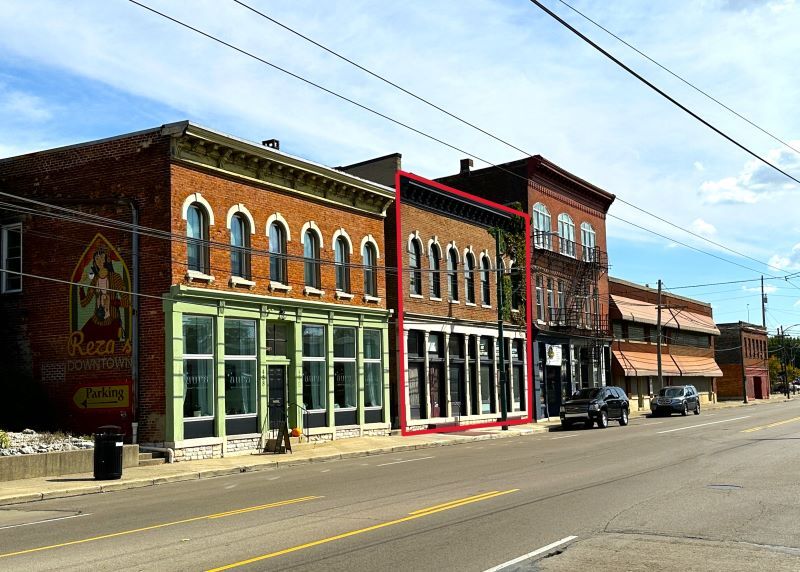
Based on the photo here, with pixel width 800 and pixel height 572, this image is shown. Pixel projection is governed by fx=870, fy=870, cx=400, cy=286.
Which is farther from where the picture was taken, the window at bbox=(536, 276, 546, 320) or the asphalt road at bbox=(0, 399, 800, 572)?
the window at bbox=(536, 276, 546, 320)

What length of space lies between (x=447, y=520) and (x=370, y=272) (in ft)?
67.8

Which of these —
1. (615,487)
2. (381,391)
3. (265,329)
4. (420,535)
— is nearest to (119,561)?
(420,535)

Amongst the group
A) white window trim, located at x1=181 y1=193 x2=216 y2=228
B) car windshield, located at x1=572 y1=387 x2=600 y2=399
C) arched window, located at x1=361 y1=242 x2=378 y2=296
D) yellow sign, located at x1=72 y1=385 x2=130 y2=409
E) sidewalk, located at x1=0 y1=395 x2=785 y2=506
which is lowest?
sidewalk, located at x1=0 y1=395 x2=785 y2=506

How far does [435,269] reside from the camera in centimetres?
3566

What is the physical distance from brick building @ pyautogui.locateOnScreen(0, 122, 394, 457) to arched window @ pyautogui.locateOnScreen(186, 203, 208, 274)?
0.13ft

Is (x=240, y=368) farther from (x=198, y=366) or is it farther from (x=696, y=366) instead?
(x=696, y=366)

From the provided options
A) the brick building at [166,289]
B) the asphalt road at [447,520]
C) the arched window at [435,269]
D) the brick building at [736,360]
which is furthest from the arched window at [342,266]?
the brick building at [736,360]

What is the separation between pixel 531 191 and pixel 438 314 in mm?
11682

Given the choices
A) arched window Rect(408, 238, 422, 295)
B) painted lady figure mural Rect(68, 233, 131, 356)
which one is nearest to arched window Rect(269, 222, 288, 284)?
painted lady figure mural Rect(68, 233, 131, 356)

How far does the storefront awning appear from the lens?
212 ft

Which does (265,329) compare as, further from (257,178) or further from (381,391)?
(381,391)

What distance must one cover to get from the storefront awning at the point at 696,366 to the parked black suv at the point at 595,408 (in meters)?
27.7

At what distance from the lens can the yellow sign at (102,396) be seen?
23406mm

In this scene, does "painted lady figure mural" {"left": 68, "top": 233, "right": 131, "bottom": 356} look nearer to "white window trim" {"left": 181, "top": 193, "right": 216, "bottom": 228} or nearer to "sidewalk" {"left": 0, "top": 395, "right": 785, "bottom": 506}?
"white window trim" {"left": 181, "top": 193, "right": 216, "bottom": 228}
